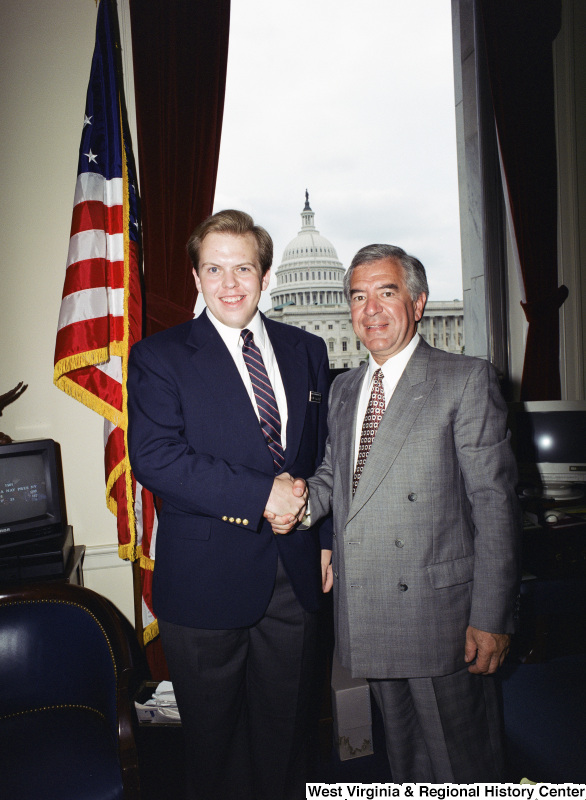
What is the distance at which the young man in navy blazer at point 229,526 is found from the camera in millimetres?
1304

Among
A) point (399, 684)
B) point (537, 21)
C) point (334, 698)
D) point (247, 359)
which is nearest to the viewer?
point (399, 684)

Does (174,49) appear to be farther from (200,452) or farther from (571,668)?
(571,668)

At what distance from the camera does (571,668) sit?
6.10ft

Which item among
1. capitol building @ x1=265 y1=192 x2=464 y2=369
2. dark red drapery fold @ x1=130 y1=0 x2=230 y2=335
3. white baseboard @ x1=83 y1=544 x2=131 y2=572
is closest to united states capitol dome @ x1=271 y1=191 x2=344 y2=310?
capitol building @ x1=265 y1=192 x2=464 y2=369

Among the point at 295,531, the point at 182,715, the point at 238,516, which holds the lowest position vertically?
the point at 182,715

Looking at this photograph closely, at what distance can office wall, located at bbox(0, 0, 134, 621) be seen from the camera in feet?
7.52

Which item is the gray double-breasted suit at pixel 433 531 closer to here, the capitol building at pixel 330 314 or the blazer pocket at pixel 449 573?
the blazer pocket at pixel 449 573

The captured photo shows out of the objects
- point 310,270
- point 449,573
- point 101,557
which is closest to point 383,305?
point 449,573

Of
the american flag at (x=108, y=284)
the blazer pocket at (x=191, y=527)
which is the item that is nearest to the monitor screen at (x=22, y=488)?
the american flag at (x=108, y=284)

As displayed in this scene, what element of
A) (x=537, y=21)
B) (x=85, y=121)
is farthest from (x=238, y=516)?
(x=537, y=21)

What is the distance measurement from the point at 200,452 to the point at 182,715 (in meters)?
0.77

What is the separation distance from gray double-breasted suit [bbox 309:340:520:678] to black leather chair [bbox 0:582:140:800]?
80 cm

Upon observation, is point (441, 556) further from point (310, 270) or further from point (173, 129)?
point (310, 270)

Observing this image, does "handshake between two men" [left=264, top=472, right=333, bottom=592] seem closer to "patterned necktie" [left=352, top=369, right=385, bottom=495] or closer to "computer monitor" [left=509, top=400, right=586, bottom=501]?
"patterned necktie" [left=352, top=369, right=385, bottom=495]
